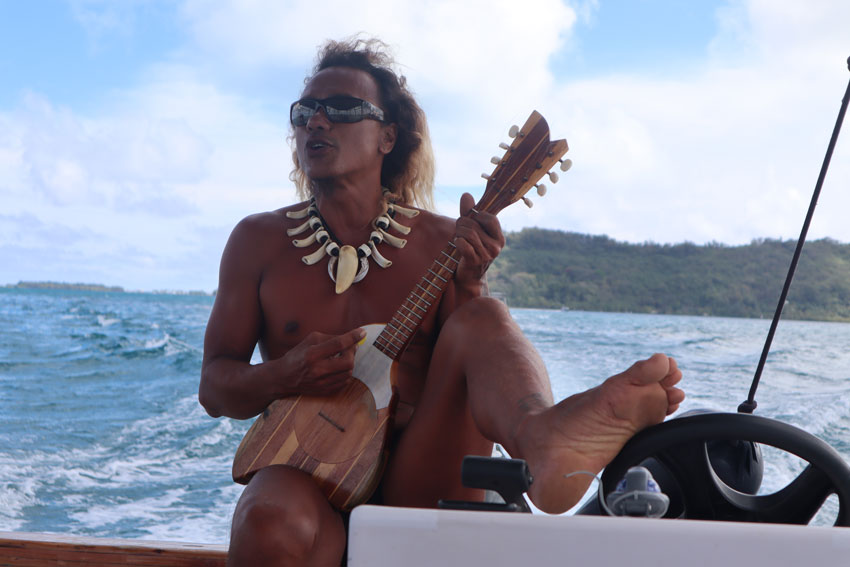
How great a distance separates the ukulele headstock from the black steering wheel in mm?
774

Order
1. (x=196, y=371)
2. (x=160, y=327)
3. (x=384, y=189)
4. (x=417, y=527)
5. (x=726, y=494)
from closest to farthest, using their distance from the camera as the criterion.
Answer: (x=417, y=527) → (x=726, y=494) → (x=384, y=189) → (x=196, y=371) → (x=160, y=327)

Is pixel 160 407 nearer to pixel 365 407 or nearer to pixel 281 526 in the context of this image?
pixel 365 407

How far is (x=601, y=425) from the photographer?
0.99 m

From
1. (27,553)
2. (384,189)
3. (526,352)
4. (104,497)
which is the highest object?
(384,189)

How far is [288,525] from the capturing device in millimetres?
1305

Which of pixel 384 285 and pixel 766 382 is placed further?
pixel 766 382

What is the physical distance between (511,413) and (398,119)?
1.16 meters

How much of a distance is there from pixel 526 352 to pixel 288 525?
487 millimetres

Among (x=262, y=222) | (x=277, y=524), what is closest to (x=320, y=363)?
(x=277, y=524)

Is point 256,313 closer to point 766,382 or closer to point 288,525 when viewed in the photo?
point 288,525

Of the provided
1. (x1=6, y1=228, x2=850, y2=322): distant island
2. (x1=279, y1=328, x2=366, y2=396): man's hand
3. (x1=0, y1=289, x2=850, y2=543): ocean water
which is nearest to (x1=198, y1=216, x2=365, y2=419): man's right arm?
(x1=279, y1=328, x2=366, y2=396): man's hand

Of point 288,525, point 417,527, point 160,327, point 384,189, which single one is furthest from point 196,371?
point 417,527

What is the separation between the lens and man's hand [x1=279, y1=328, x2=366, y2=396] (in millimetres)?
1490

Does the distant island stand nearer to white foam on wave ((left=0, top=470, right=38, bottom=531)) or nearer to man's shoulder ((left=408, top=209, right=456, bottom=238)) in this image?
white foam on wave ((left=0, top=470, right=38, bottom=531))
